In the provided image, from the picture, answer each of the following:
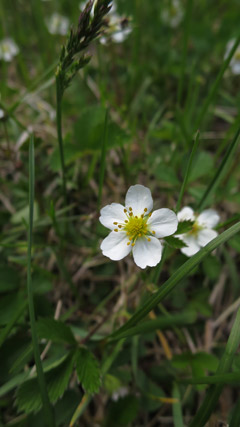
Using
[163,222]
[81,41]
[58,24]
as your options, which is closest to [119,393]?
[163,222]

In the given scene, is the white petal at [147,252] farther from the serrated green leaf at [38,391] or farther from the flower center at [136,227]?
the serrated green leaf at [38,391]

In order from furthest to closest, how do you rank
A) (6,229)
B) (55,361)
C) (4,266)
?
1. (6,229)
2. (4,266)
3. (55,361)

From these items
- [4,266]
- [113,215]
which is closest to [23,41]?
[4,266]

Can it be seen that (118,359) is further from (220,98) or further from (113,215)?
(220,98)

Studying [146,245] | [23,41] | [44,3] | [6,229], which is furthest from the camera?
[44,3]

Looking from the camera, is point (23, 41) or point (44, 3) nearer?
point (23, 41)

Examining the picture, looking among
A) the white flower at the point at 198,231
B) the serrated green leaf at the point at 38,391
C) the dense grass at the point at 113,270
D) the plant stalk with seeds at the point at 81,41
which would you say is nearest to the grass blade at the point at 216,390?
the dense grass at the point at 113,270

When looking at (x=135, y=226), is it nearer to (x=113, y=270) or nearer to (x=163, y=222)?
(x=163, y=222)
